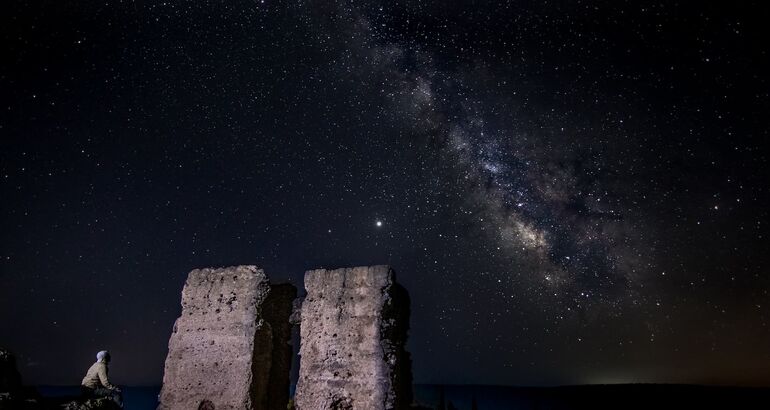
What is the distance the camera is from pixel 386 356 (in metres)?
7.50

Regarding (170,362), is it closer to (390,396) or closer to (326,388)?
(326,388)

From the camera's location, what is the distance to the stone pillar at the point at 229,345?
8.08 metres

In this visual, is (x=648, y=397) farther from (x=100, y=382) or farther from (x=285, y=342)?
(x=100, y=382)

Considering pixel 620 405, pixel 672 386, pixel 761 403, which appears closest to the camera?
pixel 761 403

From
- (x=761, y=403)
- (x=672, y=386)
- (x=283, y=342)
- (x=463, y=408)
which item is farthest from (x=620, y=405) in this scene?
(x=283, y=342)

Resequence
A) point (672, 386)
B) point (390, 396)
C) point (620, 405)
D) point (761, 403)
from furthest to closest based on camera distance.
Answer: point (672, 386), point (620, 405), point (761, 403), point (390, 396)

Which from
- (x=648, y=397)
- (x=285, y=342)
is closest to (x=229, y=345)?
(x=285, y=342)

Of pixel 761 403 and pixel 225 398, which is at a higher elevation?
pixel 225 398

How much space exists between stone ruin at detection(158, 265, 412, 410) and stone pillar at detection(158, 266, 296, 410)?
2cm

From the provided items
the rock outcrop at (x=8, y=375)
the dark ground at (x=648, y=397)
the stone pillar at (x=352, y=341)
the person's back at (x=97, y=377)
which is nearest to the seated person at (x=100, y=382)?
the person's back at (x=97, y=377)

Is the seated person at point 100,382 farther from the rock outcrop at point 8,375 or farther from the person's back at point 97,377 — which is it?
the rock outcrop at point 8,375

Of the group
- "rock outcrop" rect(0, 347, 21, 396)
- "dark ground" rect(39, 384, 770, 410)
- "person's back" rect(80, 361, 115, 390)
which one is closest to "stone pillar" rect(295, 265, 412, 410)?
"person's back" rect(80, 361, 115, 390)

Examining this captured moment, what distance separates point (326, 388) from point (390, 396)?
1.06 metres

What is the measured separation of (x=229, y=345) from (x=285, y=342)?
1.13 meters
